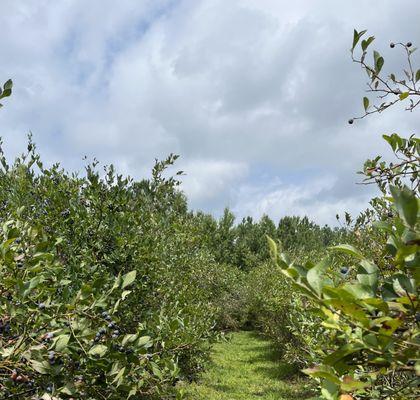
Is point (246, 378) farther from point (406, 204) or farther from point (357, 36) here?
point (406, 204)

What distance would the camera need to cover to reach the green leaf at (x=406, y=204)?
0.85 m

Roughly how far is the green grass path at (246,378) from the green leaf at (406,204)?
31.1 ft

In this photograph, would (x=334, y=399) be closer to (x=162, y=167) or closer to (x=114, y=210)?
(x=114, y=210)

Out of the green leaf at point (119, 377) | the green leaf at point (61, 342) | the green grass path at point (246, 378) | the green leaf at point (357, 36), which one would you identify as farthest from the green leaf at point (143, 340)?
the green grass path at point (246, 378)

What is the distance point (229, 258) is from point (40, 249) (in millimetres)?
35261

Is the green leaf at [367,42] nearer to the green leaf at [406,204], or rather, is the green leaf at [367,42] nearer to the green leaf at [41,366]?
the green leaf at [406,204]

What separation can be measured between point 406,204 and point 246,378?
1525 centimetres

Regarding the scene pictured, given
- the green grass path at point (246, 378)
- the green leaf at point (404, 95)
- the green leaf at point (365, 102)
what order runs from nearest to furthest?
the green leaf at point (404, 95) → the green leaf at point (365, 102) → the green grass path at point (246, 378)

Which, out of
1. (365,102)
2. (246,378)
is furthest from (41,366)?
(246,378)

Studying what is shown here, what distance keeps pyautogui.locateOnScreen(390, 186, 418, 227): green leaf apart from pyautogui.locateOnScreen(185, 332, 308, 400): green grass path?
949 cm

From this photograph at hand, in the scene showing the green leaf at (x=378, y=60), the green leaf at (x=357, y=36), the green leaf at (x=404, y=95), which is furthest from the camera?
the green leaf at (x=378, y=60)

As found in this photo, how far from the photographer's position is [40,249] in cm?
244

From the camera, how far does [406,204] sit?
852 millimetres

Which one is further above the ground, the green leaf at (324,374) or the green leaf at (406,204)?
the green leaf at (406,204)
